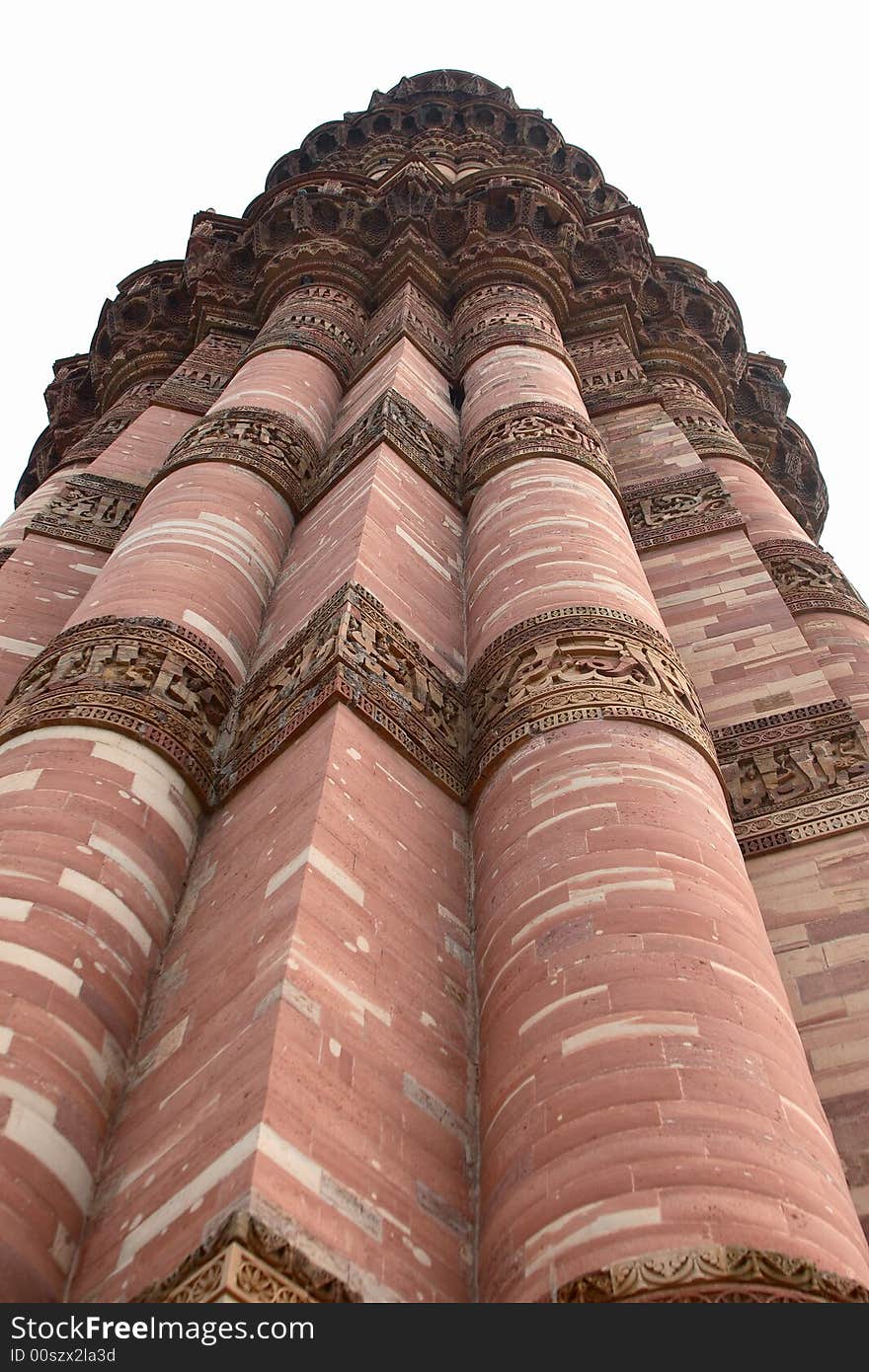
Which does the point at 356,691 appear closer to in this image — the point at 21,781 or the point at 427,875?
the point at 427,875

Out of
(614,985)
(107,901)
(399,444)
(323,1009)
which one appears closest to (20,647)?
(399,444)

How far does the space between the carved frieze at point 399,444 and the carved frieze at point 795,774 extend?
2.95m

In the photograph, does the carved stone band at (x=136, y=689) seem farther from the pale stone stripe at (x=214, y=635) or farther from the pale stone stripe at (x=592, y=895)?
the pale stone stripe at (x=592, y=895)

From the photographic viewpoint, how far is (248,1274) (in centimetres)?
317

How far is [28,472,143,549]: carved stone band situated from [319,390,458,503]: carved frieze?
6.78 ft

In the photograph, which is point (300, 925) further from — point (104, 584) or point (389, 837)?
point (104, 584)

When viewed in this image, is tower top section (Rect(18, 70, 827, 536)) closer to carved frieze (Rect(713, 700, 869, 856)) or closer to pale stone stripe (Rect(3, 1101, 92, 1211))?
carved frieze (Rect(713, 700, 869, 856))

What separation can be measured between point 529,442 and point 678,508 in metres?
2.09

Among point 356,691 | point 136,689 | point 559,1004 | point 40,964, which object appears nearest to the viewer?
point 559,1004

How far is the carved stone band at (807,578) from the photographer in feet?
32.5

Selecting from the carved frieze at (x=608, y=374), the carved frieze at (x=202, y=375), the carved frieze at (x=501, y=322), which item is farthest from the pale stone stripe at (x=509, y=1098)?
the carved frieze at (x=202, y=375)

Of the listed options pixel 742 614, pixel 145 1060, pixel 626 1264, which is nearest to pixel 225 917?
pixel 145 1060

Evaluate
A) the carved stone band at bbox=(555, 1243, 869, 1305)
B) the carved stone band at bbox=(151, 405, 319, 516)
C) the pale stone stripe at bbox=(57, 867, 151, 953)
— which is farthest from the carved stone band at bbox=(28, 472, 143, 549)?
the carved stone band at bbox=(555, 1243, 869, 1305)

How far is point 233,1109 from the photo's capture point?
12.4 ft
